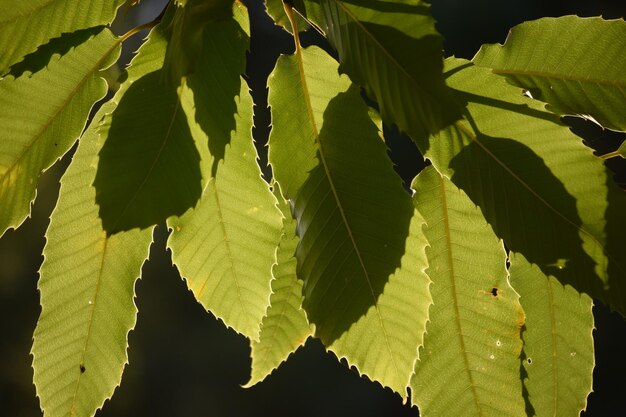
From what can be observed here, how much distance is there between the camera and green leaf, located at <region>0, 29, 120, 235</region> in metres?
0.63

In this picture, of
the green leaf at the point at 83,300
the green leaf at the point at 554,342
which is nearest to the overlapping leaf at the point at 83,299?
the green leaf at the point at 83,300

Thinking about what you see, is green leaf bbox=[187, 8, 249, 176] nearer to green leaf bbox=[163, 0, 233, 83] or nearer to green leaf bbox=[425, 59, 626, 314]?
green leaf bbox=[163, 0, 233, 83]

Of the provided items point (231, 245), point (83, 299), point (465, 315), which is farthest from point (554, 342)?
point (83, 299)

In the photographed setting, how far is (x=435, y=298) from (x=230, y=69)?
0.28 m

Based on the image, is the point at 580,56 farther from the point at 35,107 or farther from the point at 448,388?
the point at 35,107

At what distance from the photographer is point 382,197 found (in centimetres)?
62

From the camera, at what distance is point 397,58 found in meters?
0.50

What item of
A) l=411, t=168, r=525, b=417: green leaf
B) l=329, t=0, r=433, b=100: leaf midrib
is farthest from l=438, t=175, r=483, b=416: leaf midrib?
l=329, t=0, r=433, b=100: leaf midrib

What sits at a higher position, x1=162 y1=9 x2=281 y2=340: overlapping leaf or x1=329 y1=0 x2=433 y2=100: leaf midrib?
x1=329 y1=0 x2=433 y2=100: leaf midrib

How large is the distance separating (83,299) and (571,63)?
0.47 meters

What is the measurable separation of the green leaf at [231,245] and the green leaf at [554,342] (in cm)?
23

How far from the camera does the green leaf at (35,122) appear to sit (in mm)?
625

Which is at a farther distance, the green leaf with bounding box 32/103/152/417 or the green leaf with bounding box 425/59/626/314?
the green leaf with bounding box 32/103/152/417

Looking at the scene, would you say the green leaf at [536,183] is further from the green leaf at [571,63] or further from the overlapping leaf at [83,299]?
the overlapping leaf at [83,299]
